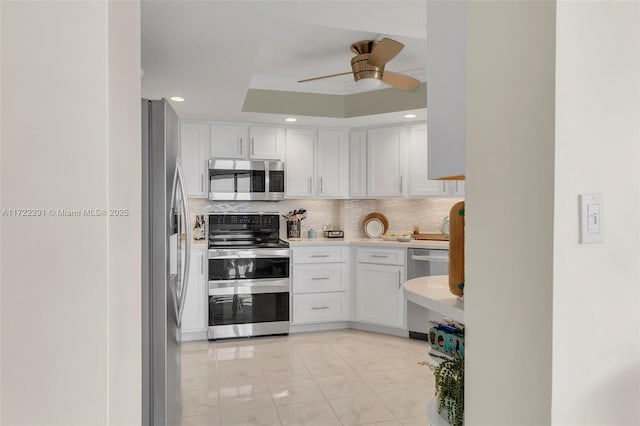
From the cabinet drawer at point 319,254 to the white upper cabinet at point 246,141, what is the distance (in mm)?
1055

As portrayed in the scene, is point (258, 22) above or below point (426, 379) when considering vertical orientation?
above

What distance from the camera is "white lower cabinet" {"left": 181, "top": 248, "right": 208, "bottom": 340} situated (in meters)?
4.01

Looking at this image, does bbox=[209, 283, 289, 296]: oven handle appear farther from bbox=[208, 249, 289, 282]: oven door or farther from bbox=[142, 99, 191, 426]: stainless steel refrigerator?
bbox=[142, 99, 191, 426]: stainless steel refrigerator

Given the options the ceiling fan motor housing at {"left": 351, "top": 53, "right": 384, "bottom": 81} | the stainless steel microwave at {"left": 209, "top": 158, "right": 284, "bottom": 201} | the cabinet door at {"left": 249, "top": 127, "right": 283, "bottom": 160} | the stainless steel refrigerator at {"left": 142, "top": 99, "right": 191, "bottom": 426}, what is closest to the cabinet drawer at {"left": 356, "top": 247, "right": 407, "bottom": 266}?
the stainless steel microwave at {"left": 209, "top": 158, "right": 284, "bottom": 201}

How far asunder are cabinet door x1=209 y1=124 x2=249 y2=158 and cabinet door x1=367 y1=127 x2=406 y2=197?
137cm

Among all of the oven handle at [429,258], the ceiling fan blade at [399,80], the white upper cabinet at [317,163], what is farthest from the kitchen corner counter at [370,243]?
the ceiling fan blade at [399,80]

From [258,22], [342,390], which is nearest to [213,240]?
[342,390]
